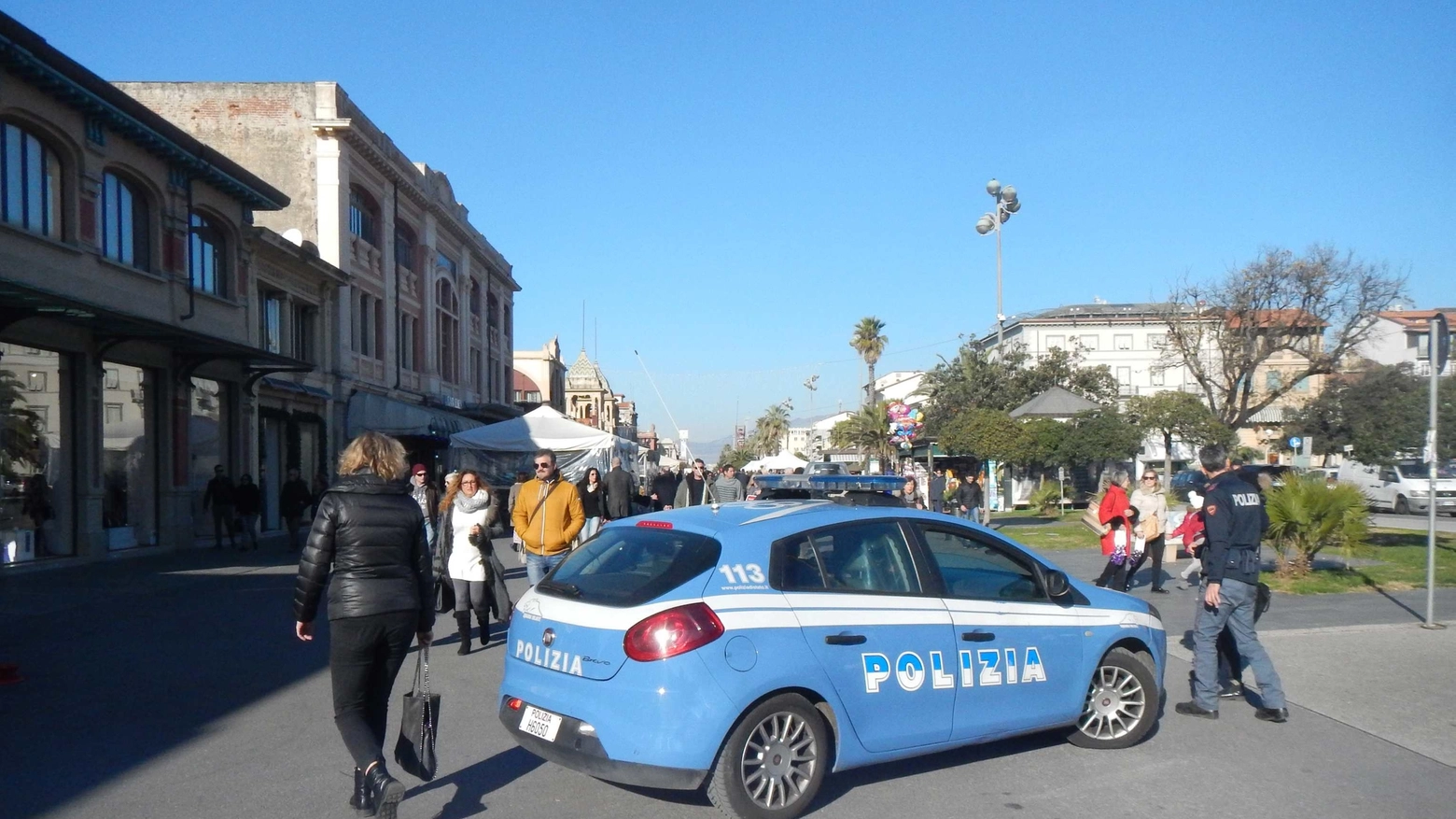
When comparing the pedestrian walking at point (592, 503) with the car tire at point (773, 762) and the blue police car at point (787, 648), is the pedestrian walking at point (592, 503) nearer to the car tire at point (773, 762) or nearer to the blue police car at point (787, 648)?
the blue police car at point (787, 648)

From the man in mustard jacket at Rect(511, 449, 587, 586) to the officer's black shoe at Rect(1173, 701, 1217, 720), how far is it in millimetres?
5098

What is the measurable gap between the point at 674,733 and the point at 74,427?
693 inches

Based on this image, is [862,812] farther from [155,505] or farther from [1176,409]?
[1176,409]

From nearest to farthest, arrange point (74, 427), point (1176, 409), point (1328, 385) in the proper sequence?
point (74, 427), point (1328, 385), point (1176, 409)

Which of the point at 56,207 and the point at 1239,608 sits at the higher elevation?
the point at 56,207

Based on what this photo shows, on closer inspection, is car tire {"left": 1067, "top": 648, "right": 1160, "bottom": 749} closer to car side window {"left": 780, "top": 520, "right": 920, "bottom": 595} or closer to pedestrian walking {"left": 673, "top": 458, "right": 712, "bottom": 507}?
car side window {"left": 780, "top": 520, "right": 920, "bottom": 595}

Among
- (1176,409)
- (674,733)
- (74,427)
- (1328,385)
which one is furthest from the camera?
(1176,409)

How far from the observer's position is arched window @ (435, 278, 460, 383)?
142ft

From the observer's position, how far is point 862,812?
536 cm

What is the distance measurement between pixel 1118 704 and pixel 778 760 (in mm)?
2525

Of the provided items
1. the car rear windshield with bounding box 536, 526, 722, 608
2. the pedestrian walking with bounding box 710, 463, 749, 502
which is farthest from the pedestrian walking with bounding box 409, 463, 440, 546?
the pedestrian walking with bounding box 710, 463, 749, 502

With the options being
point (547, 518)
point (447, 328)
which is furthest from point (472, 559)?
point (447, 328)

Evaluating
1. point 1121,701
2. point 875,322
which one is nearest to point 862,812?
point 1121,701

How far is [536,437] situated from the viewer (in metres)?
25.4
